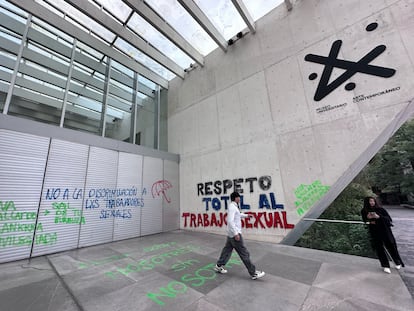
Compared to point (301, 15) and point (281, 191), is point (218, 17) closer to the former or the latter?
point (301, 15)

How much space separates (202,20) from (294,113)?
5326 mm

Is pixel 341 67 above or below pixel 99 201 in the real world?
above

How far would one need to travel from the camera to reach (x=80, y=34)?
304 inches

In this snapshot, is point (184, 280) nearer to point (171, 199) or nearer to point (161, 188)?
point (161, 188)

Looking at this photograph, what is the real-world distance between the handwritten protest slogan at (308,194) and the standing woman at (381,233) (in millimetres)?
1448

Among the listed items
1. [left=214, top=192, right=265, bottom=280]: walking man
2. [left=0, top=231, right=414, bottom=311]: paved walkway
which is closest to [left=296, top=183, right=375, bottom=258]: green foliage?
[left=0, top=231, right=414, bottom=311]: paved walkway

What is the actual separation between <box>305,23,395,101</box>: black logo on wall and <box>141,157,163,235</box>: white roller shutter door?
729 cm

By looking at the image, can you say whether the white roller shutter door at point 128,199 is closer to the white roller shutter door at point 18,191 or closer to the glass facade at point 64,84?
the glass facade at point 64,84

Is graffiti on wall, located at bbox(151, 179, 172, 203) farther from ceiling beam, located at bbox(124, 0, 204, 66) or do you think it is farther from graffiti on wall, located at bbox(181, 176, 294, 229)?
ceiling beam, located at bbox(124, 0, 204, 66)

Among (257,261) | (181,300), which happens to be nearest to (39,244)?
(181,300)

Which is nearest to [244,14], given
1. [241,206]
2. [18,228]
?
[241,206]

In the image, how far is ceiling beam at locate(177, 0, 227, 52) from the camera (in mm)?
6586

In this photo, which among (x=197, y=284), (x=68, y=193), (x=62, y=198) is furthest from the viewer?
(x=68, y=193)

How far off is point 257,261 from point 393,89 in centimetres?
579
